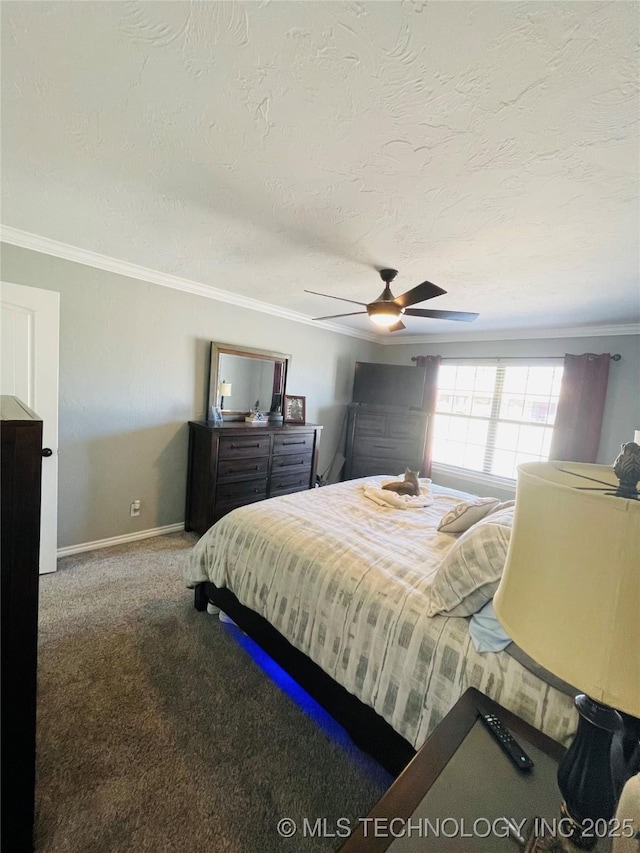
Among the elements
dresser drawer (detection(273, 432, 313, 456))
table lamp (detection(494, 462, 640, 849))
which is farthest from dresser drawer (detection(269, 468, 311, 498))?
table lamp (detection(494, 462, 640, 849))

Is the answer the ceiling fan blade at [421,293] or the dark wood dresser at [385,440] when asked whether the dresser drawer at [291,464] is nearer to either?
the dark wood dresser at [385,440]

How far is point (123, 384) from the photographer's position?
289cm

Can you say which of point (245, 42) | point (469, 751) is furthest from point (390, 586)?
point (245, 42)

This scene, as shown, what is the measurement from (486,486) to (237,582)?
11.5 feet

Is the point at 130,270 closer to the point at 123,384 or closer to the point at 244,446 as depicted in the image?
the point at 123,384

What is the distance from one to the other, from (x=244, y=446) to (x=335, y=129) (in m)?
2.58

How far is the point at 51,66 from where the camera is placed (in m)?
1.04

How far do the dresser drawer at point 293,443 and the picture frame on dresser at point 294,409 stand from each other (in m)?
0.23

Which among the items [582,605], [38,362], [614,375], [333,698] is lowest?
[333,698]

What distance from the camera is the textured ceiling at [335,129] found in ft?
2.84

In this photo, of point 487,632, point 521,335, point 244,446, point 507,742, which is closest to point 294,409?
point 244,446

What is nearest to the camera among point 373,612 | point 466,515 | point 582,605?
point 582,605

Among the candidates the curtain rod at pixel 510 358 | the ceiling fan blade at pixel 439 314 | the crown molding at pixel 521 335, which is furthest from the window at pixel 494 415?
the ceiling fan blade at pixel 439 314

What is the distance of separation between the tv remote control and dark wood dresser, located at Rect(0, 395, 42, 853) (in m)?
1.23
